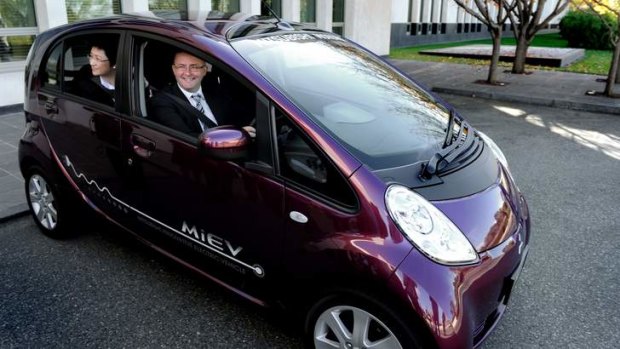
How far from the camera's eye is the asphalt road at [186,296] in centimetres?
280

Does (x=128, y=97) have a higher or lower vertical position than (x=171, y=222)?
higher

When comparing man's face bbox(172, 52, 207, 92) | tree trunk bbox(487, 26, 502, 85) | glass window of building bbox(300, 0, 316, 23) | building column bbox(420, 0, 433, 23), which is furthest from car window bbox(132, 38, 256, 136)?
building column bbox(420, 0, 433, 23)

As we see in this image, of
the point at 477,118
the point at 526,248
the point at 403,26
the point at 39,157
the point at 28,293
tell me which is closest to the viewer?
the point at 526,248

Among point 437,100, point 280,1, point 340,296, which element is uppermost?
point 280,1

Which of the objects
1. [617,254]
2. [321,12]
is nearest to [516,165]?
[617,254]

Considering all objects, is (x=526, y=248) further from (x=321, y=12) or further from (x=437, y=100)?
(x=321, y=12)

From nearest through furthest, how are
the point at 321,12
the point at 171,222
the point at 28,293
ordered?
the point at 171,222 → the point at 28,293 → the point at 321,12

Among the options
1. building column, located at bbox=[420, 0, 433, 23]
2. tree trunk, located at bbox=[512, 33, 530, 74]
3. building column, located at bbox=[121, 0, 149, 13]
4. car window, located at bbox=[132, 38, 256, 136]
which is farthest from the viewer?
building column, located at bbox=[420, 0, 433, 23]

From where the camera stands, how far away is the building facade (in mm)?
8031

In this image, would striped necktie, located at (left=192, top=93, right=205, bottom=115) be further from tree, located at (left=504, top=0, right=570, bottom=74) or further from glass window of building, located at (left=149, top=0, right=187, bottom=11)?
tree, located at (left=504, top=0, right=570, bottom=74)

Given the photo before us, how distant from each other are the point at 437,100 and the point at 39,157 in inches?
113

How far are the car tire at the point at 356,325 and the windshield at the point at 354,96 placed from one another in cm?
64

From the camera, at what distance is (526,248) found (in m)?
2.65

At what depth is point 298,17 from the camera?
13.4 m
